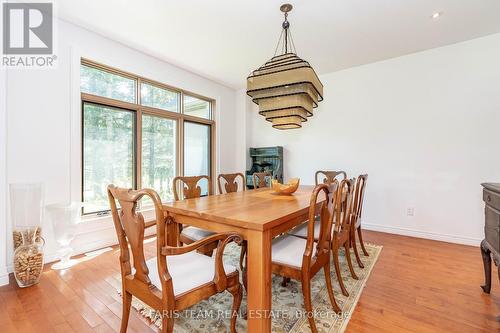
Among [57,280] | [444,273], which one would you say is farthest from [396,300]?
[57,280]

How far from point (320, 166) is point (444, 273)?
2436 millimetres

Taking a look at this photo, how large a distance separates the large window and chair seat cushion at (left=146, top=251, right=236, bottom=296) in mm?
2260

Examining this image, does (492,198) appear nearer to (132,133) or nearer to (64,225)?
(64,225)

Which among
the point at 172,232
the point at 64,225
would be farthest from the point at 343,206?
the point at 64,225

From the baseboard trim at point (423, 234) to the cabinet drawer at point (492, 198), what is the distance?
1.82 m

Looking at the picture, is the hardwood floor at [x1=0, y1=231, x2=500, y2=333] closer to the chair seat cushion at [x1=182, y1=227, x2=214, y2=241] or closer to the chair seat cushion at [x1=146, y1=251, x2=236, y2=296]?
the chair seat cushion at [x1=146, y1=251, x2=236, y2=296]

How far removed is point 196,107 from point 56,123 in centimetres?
232

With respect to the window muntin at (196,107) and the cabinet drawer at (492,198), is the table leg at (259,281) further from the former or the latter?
the window muntin at (196,107)

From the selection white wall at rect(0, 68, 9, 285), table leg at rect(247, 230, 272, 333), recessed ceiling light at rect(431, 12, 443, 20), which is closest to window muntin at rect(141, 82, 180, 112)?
white wall at rect(0, 68, 9, 285)

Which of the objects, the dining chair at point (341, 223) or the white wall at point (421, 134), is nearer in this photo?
the dining chair at point (341, 223)

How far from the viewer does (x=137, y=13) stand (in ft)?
8.61

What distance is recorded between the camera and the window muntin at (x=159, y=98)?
367 cm

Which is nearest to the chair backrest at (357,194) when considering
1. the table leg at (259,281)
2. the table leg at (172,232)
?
the table leg at (259,281)

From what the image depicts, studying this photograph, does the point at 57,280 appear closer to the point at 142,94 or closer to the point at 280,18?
the point at 142,94
